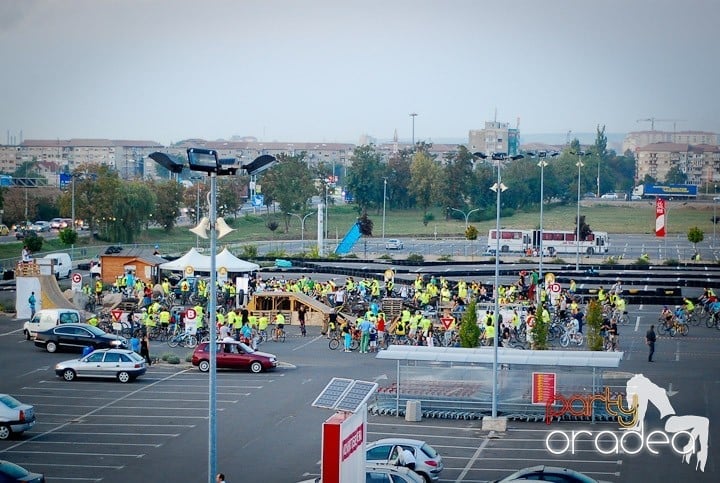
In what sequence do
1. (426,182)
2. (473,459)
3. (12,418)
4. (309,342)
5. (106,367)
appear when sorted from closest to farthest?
1. (473,459)
2. (12,418)
3. (106,367)
4. (309,342)
5. (426,182)

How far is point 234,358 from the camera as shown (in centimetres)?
3366

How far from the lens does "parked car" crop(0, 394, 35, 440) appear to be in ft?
81.1

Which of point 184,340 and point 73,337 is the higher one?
point 73,337

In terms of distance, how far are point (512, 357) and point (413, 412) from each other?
287 centimetres

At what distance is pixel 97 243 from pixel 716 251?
A: 154 feet

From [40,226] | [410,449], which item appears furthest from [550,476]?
[40,226]

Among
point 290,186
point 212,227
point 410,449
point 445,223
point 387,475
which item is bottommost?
point 445,223

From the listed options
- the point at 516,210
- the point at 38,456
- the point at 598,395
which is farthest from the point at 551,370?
the point at 516,210

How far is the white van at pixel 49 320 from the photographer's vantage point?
128 feet

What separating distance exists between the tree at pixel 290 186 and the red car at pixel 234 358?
77.4 m

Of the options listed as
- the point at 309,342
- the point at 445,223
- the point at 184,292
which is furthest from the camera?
the point at 445,223

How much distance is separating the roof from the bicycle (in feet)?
38.3

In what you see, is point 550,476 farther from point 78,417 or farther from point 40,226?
point 40,226

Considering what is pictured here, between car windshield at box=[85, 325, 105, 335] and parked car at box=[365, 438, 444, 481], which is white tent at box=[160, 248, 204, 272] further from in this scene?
parked car at box=[365, 438, 444, 481]
